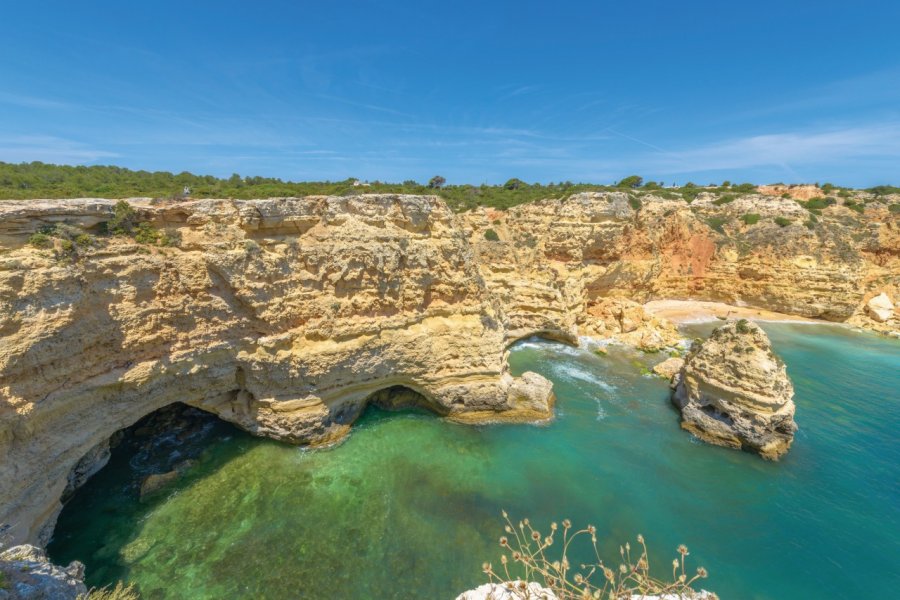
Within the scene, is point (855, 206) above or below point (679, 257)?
above

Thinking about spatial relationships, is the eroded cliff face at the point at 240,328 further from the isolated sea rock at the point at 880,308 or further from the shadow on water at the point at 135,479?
the isolated sea rock at the point at 880,308

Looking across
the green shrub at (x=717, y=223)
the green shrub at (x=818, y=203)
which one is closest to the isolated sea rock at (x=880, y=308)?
the green shrub at (x=818, y=203)

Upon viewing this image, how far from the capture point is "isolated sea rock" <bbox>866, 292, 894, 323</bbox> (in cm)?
3305

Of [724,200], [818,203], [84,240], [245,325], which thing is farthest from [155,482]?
[818,203]

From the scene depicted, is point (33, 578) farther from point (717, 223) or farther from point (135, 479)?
point (717, 223)

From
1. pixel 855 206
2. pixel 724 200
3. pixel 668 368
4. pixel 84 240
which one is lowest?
pixel 668 368

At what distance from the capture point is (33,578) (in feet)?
23.6

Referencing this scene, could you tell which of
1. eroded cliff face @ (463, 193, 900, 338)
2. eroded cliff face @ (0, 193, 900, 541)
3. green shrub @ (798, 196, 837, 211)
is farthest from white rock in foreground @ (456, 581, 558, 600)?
green shrub @ (798, 196, 837, 211)

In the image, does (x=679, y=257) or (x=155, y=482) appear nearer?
(x=155, y=482)

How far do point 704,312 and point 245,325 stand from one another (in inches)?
1506

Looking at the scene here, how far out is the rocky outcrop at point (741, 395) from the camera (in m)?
16.2

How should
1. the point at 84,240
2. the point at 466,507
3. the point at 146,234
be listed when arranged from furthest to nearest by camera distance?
the point at 466,507, the point at 146,234, the point at 84,240

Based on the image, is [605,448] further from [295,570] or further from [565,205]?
[565,205]

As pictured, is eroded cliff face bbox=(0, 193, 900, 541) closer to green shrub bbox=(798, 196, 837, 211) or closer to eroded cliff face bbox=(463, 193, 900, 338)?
eroded cliff face bbox=(463, 193, 900, 338)
